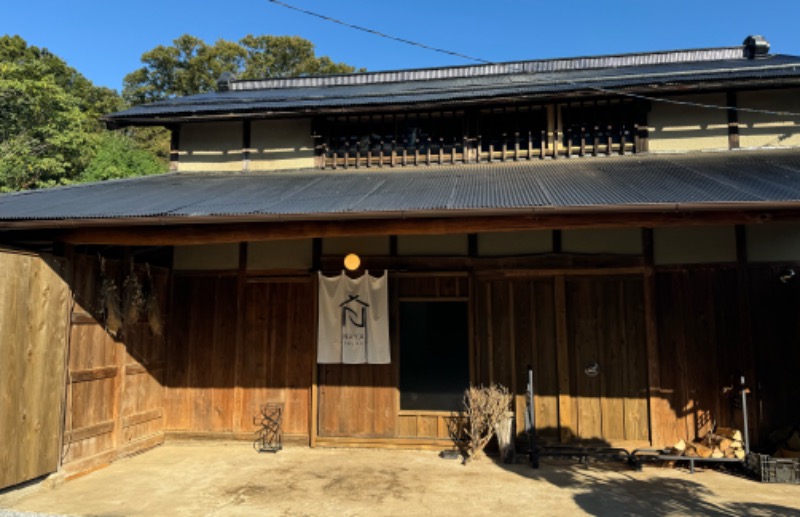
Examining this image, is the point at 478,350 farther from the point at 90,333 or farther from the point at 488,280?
the point at 90,333

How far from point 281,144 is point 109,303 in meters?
3.57

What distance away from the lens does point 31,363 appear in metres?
4.74

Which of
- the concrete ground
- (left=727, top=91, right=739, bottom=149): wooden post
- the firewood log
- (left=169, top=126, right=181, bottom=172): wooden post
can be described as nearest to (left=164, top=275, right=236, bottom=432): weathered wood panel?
the concrete ground

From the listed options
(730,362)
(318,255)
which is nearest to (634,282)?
(730,362)

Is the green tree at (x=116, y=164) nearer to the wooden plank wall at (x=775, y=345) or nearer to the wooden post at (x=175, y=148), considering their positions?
the wooden post at (x=175, y=148)

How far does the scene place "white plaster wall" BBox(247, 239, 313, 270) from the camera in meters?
6.85

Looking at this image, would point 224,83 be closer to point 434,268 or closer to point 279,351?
point 279,351

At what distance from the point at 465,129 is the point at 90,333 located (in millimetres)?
5768

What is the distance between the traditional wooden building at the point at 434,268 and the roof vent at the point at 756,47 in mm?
1243

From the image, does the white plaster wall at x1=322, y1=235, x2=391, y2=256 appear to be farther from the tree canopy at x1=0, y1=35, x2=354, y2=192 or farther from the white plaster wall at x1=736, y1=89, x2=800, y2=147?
the tree canopy at x1=0, y1=35, x2=354, y2=192

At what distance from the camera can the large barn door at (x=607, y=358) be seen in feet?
19.8

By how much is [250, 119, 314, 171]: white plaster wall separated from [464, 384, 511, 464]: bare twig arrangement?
14.8ft

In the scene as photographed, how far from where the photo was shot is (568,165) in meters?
6.80

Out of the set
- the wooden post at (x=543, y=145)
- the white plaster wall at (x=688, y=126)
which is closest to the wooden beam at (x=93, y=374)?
the wooden post at (x=543, y=145)
